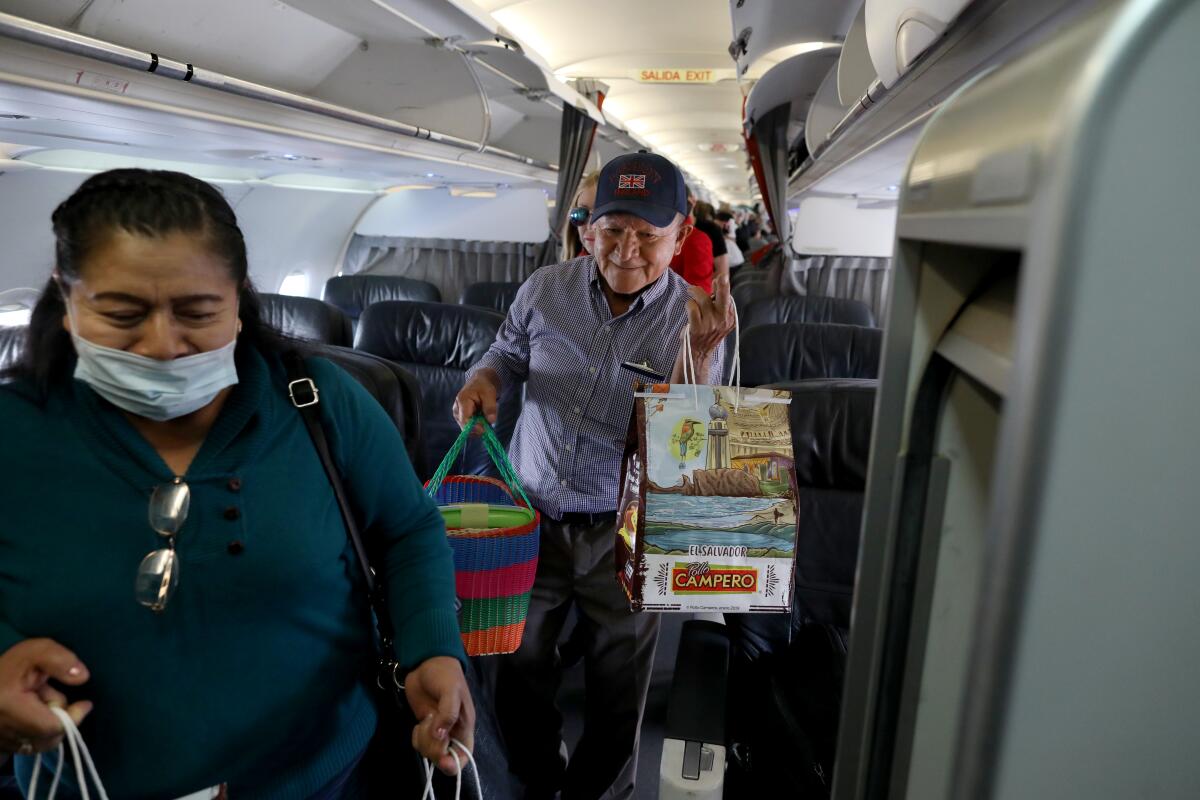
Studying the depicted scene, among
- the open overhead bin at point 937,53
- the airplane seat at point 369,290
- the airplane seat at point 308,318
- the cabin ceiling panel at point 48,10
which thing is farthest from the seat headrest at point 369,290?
the cabin ceiling panel at point 48,10

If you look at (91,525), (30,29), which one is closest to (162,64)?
(30,29)

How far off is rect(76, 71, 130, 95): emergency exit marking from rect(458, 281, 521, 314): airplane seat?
3837mm

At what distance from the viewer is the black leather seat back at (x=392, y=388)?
2424 millimetres

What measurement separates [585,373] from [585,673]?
852 millimetres

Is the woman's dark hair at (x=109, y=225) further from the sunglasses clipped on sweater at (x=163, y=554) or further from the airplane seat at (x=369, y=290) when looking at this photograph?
the airplane seat at (x=369, y=290)

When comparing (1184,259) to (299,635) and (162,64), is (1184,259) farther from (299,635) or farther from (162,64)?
(162,64)

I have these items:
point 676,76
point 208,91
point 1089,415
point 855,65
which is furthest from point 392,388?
point 676,76

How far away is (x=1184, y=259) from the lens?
38 centimetres

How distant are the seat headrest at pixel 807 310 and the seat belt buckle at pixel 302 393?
4303 mm

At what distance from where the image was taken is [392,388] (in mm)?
2459

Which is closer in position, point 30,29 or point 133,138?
point 30,29

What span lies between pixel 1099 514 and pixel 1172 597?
73 mm

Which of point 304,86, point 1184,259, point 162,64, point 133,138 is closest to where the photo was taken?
point 1184,259

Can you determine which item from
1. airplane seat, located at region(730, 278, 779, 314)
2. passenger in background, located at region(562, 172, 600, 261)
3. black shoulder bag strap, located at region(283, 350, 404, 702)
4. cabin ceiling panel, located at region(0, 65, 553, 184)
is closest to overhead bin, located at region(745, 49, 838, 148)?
airplane seat, located at region(730, 278, 779, 314)
